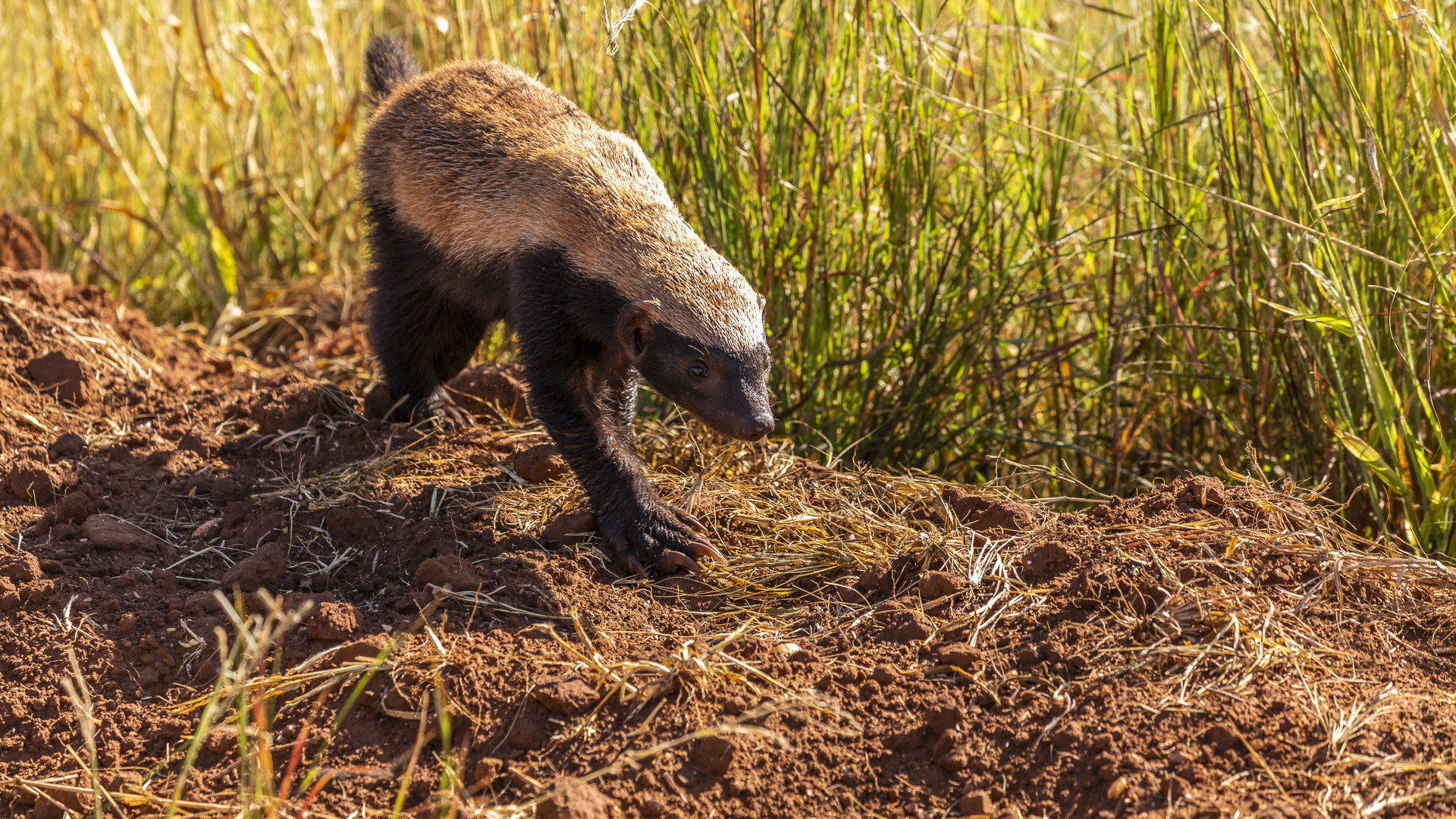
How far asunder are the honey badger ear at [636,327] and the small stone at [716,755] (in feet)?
4.87

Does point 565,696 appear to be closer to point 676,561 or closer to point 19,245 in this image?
point 676,561

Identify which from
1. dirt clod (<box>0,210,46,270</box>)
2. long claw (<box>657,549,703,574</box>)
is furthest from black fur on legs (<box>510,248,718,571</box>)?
dirt clod (<box>0,210,46,270</box>)

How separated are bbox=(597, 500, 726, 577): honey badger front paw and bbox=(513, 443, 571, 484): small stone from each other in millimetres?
553

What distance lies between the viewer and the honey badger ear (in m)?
3.75

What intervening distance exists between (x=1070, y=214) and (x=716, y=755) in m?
3.83

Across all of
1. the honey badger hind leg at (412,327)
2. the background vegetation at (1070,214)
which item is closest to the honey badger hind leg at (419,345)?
the honey badger hind leg at (412,327)

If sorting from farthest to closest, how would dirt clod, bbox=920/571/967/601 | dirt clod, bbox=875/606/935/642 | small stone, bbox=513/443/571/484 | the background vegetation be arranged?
small stone, bbox=513/443/571/484 < the background vegetation < dirt clod, bbox=920/571/967/601 < dirt clod, bbox=875/606/935/642

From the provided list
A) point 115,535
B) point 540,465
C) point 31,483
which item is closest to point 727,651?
point 540,465

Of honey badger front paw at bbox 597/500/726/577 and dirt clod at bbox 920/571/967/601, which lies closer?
dirt clod at bbox 920/571/967/601

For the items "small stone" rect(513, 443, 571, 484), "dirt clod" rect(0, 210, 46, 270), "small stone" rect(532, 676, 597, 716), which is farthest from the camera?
"dirt clod" rect(0, 210, 46, 270)

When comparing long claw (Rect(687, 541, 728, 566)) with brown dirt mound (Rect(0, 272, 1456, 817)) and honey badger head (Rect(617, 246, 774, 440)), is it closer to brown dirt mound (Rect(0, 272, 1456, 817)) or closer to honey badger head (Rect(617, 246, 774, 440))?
brown dirt mound (Rect(0, 272, 1456, 817))

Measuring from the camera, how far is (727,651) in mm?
3145

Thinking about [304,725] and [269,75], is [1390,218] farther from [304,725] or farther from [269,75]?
[269,75]

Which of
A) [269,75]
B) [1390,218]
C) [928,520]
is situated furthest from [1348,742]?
[269,75]
